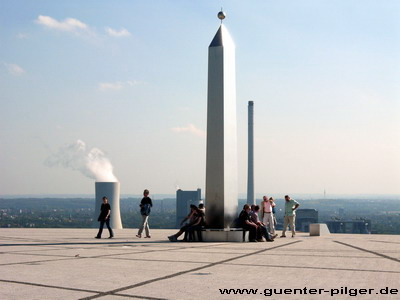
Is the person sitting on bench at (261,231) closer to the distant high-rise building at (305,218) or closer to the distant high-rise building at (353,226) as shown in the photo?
the distant high-rise building at (305,218)

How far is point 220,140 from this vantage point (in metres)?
19.1

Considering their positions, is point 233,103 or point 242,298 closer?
point 242,298

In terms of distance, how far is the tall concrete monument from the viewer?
19000mm

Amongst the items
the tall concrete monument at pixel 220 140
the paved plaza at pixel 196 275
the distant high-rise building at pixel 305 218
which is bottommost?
the distant high-rise building at pixel 305 218

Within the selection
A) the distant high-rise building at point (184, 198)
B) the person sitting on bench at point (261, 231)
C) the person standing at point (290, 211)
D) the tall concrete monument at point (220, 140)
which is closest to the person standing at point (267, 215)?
the person standing at point (290, 211)

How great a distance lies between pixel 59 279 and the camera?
28.5ft

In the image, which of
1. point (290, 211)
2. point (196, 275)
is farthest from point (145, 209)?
point (196, 275)

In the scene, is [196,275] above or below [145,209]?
below

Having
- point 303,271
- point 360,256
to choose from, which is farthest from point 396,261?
point 303,271

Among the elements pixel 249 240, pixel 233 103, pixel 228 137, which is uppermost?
pixel 233 103

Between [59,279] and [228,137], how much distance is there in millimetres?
11516

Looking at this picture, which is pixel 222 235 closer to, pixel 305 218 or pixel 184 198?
pixel 184 198

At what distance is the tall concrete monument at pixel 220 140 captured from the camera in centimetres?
1900

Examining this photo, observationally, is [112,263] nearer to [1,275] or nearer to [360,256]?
[1,275]
